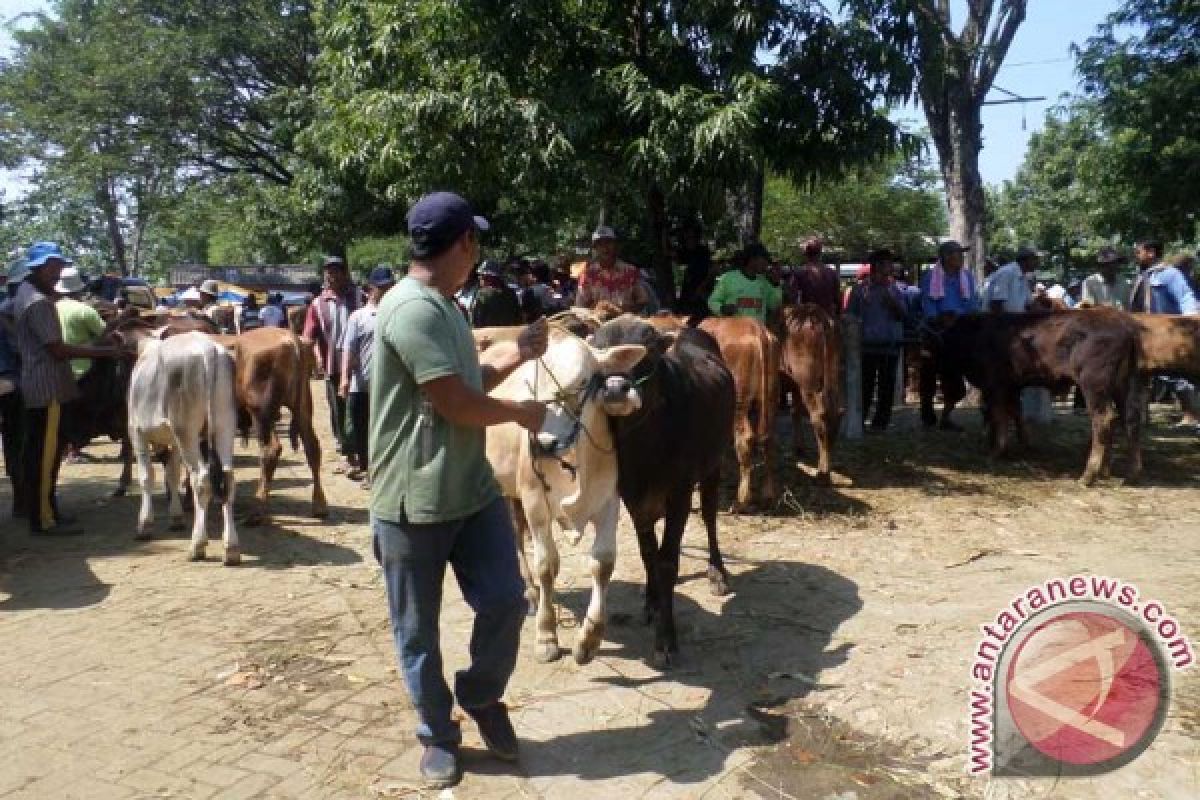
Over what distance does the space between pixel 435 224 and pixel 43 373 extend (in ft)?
17.7

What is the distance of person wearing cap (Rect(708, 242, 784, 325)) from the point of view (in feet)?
28.6

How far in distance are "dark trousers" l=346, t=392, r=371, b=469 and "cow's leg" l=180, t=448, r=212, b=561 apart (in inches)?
66.8

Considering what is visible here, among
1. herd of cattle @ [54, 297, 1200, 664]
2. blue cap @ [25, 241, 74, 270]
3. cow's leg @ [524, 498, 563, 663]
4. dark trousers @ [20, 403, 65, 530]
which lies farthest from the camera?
dark trousers @ [20, 403, 65, 530]

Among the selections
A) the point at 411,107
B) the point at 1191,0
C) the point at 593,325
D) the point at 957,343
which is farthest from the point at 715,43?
the point at 1191,0

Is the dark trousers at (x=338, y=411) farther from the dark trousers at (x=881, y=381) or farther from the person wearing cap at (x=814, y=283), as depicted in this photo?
the dark trousers at (x=881, y=381)

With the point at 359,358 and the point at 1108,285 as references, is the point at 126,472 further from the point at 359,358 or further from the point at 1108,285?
the point at 1108,285

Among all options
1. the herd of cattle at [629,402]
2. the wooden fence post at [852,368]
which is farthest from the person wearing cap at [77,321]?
the wooden fence post at [852,368]

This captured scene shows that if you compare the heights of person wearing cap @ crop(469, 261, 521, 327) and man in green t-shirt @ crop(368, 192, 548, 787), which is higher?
person wearing cap @ crop(469, 261, 521, 327)

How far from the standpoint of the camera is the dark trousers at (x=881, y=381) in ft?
33.8

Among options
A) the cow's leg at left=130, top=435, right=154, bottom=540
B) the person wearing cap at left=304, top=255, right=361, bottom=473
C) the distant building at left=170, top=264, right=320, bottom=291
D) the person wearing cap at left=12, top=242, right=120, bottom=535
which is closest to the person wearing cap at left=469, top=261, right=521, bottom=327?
the person wearing cap at left=304, top=255, right=361, bottom=473

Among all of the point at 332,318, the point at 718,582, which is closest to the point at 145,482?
the point at 332,318

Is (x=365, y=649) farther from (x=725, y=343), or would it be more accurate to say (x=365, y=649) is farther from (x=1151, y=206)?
(x=1151, y=206)

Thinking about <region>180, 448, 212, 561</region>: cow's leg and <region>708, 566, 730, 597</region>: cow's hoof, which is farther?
<region>180, 448, 212, 561</region>: cow's leg

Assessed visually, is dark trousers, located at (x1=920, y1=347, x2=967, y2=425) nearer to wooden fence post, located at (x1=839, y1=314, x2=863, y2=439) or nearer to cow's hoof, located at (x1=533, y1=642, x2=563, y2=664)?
wooden fence post, located at (x1=839, y1=314, x2=863, y2=439)
